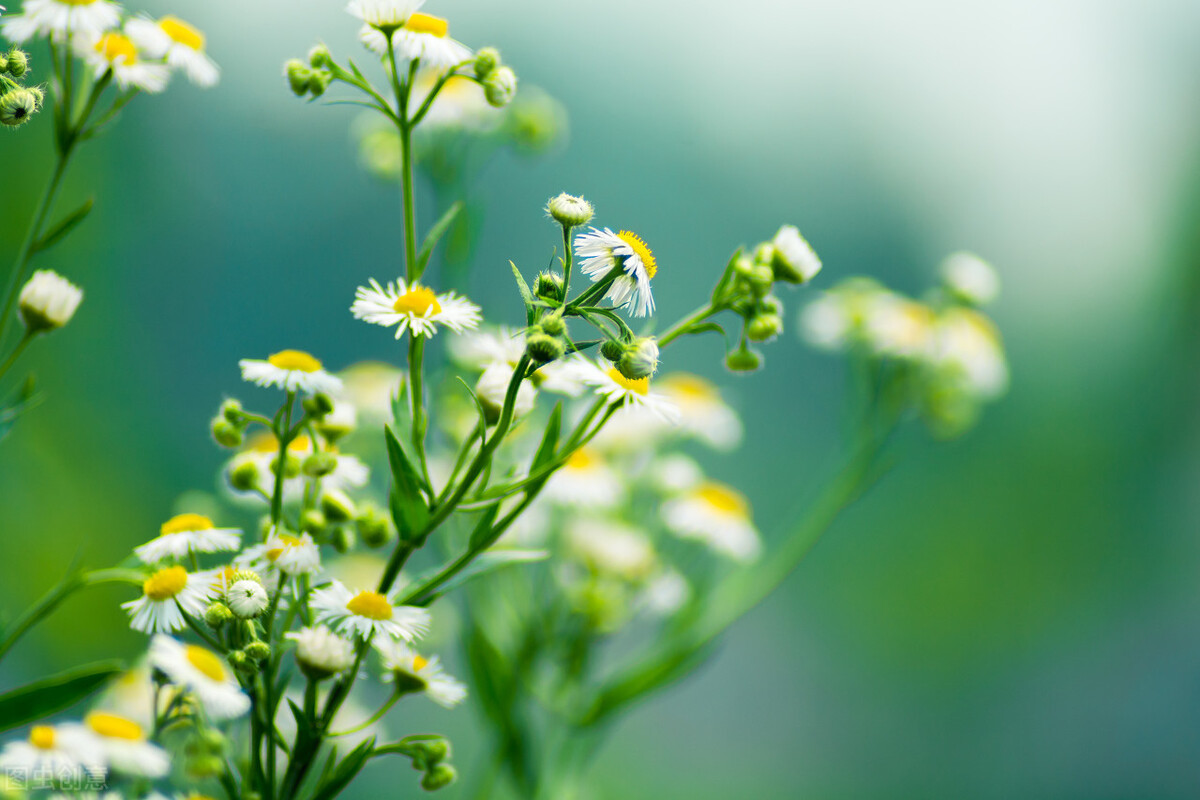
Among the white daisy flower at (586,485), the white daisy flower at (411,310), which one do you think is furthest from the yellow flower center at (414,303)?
the white daisy flower at (586,485)

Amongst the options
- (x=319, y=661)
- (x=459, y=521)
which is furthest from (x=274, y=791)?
(x=459, y=521)

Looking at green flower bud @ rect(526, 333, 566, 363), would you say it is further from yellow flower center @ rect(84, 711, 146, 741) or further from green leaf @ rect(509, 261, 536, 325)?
yellow flower center @ rect(84, 711, 146, 741)

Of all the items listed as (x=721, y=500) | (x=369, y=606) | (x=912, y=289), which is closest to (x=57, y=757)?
(x=369, y=606)

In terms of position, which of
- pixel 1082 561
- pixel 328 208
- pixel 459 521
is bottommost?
pixel 459 521

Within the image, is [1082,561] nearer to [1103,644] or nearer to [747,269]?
[1103,644]

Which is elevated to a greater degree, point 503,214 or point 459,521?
point 503,214

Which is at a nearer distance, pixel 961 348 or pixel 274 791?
pixel 274 791

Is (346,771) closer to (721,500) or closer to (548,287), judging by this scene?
(548,287)

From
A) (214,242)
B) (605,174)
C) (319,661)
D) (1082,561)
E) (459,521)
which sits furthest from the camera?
(1082,561)
